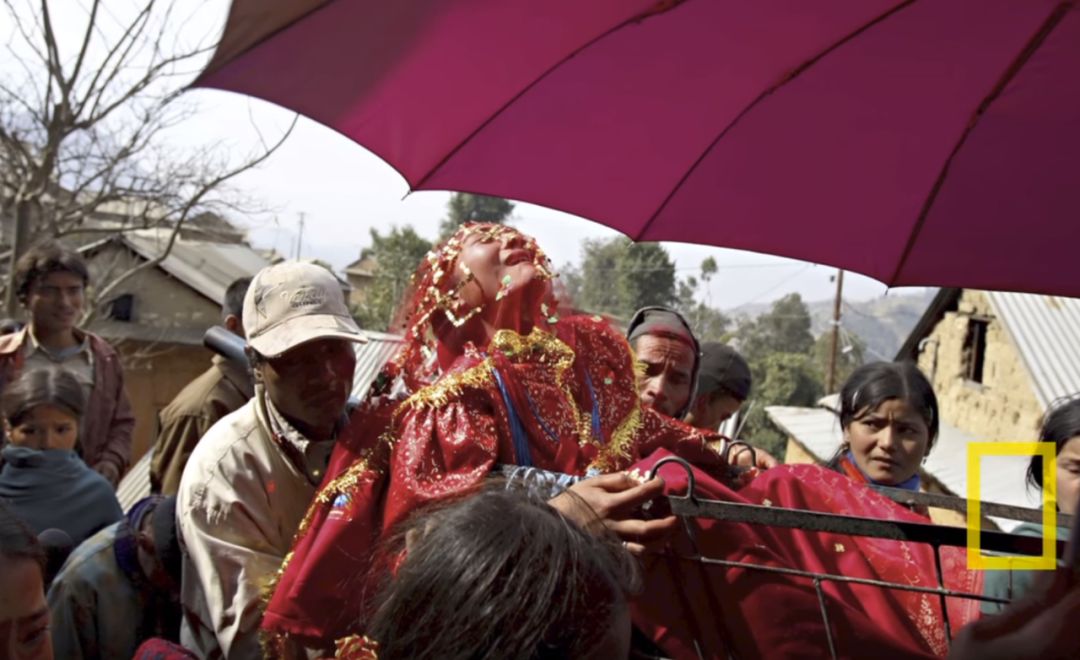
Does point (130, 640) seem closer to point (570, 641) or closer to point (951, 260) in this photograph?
point (570, 641)

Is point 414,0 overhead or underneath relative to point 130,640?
Result: overhead

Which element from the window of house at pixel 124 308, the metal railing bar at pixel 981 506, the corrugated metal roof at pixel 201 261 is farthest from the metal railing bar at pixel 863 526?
the window of house at pixel 124 308

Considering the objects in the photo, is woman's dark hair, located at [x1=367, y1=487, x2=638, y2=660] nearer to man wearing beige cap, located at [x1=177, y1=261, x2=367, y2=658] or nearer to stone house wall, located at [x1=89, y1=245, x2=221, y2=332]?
man wearing beige cap, located at [x1=177, y1=261, x2=367, y2=658]

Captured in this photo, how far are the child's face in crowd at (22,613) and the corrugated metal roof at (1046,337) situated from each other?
1167 centimetres

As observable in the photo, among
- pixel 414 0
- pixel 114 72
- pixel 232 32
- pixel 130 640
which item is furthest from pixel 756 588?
pixel 114 72

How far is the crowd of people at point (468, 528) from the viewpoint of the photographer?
1285 mm

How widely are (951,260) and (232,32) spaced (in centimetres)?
163

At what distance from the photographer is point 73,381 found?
3559mm

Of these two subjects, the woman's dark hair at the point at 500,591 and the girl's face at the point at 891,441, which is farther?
the girl's face at the point at 891,441

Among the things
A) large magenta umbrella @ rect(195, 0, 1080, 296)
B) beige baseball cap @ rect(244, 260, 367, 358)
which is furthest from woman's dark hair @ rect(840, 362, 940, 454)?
beige baseball cap @ rect(244, 260, 367, 358)

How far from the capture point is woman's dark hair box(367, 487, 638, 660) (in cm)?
120

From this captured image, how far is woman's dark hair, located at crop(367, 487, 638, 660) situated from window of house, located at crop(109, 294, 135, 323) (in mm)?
23605

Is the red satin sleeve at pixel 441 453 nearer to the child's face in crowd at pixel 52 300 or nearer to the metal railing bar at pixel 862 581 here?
the metal railing bar at pixel 862 581

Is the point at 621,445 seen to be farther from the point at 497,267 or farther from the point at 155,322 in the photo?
the point at 155,322
